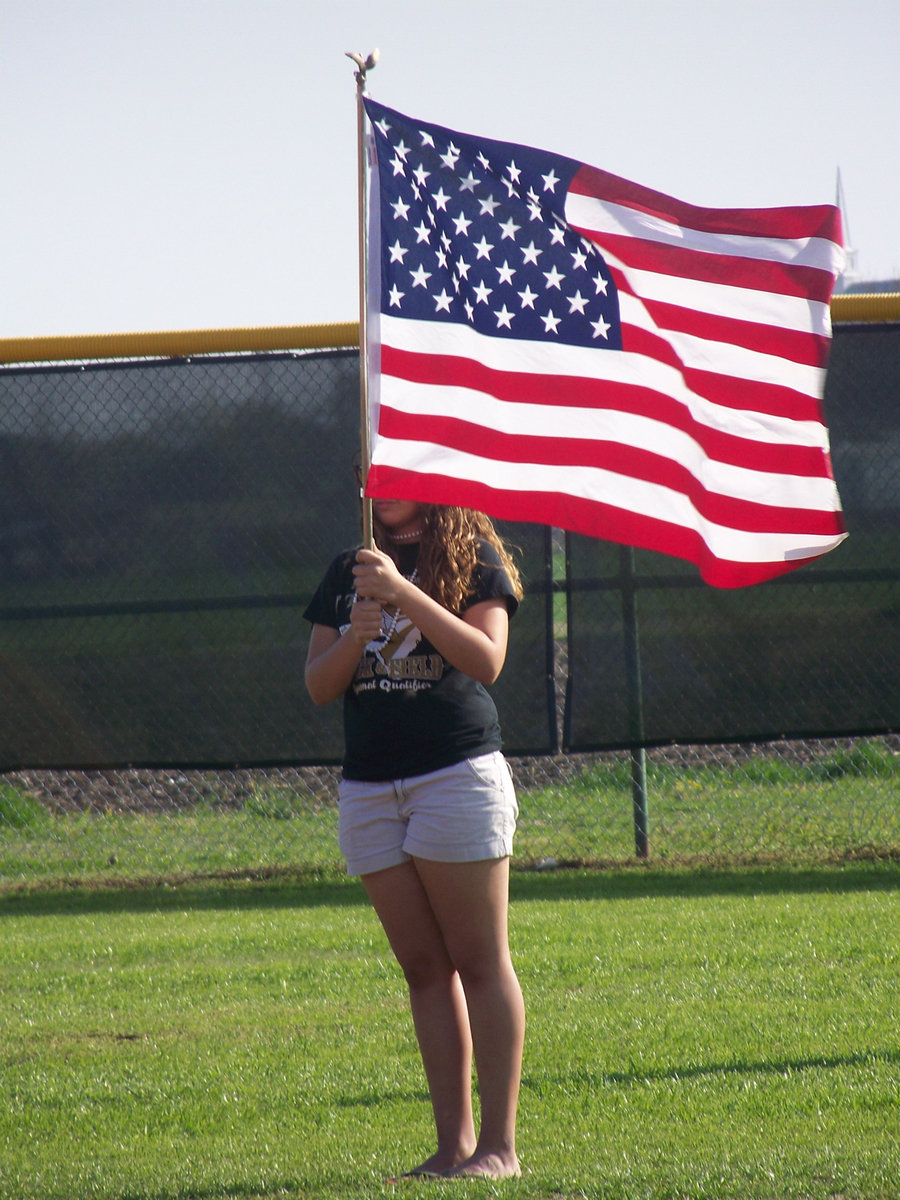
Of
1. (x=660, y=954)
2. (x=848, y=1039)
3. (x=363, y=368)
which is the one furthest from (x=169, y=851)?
(x=363, y=368)

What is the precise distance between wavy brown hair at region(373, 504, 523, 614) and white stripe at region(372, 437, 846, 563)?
0.10 m

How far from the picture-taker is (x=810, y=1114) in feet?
10.8

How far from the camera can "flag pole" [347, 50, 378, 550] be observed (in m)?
2.93

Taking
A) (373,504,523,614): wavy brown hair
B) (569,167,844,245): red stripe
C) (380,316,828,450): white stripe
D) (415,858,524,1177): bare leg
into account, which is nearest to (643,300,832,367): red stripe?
(380,316,828,450): white stripe

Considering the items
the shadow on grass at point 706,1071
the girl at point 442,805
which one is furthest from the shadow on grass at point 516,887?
the girl at point 442,805

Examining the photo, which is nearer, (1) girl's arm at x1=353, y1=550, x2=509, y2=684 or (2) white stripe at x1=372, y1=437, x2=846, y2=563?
(1) girl's arm at x1=353, y1=550, x2=509, y2=684

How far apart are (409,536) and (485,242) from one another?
841mm

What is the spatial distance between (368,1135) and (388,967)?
1.72 m

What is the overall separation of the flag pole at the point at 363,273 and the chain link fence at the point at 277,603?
3523 mm

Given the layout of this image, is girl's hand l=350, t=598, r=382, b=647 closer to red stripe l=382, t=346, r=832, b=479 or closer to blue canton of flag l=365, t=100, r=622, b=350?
red stripe l=382, t=346, r=832, b=479

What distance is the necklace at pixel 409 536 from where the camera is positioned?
10.3 ft

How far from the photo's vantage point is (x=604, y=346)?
3383 mm

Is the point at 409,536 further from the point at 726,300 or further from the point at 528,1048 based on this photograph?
the point at 528,1048

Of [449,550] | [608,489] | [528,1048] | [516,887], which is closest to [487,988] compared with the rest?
[449,550]
